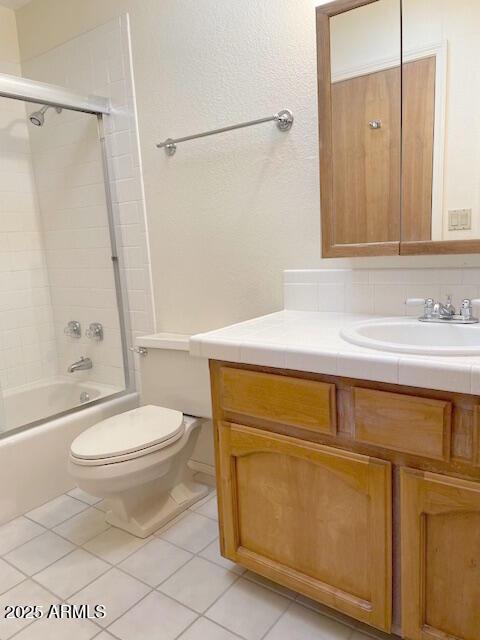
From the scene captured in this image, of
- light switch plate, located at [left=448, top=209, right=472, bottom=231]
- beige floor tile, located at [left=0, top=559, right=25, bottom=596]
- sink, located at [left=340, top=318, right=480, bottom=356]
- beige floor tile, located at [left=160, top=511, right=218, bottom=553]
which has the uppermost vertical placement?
light switch plate, located at [left=448, top=209, right=472, bottom=231]

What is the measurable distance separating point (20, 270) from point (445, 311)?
2.19 m

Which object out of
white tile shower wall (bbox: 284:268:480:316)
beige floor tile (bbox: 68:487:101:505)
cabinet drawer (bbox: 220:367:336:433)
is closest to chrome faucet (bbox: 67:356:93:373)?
beige floor tile (bbox: 68:487:101:505)

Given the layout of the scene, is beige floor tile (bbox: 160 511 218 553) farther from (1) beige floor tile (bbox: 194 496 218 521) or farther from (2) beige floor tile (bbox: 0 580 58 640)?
(2) beige floor tile (bbox: 0 580 58 640)

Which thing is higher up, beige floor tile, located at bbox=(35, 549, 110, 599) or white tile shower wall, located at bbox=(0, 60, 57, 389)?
white tile shower wall, located at bbox=(0, 60, 57, 389)

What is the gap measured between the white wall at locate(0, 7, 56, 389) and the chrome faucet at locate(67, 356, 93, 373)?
0.34 ft

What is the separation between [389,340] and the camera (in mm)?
1443

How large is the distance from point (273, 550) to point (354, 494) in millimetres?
368

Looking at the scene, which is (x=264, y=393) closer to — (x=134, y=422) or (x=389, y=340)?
(x=389, y=340)

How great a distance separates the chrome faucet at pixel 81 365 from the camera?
2574 mm

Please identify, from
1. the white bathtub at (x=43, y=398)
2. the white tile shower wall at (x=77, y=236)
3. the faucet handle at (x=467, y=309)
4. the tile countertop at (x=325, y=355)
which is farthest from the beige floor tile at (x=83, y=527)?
the faucet handle at (x=467, y=309)

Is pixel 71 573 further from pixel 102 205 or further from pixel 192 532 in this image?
pixel 102 205

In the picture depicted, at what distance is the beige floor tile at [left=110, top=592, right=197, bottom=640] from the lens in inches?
52.0

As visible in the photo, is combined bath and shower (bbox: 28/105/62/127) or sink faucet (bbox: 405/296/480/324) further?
combined bath and shower (bbox: 28/105/62/127)

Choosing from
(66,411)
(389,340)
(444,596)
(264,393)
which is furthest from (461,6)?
(66,411)
